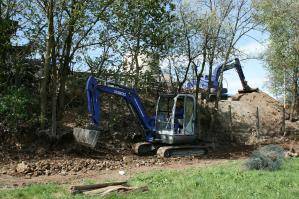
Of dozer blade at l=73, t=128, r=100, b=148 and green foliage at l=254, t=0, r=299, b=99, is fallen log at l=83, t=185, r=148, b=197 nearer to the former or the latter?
dozer blade at l=73, t=128, r=100, b=148

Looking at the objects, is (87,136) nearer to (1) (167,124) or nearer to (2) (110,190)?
(1) (167,124)

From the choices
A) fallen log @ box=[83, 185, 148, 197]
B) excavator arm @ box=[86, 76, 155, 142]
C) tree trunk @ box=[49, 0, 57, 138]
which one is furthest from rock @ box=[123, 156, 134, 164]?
fallen log @ box=[83, 185, 148, 197]

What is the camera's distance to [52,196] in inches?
395

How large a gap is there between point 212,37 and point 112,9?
7902 mm

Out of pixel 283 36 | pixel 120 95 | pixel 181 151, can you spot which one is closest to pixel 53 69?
pixel 120 95

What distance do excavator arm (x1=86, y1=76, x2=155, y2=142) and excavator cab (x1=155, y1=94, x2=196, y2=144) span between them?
42 centimetres

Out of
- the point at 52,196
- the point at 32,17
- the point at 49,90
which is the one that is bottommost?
the point at 52,196

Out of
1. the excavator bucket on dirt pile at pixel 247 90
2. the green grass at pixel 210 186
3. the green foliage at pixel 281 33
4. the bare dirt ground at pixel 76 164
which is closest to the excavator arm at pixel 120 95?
the bare dirt ground at pixel 76 164

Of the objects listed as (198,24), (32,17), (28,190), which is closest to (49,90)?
(32,17)

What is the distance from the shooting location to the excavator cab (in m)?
19.7

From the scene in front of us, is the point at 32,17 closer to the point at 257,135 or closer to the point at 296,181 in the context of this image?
the point at 296,181

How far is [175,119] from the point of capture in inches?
781

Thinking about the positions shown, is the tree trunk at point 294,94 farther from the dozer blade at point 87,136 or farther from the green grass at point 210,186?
the green grass at point 210,186

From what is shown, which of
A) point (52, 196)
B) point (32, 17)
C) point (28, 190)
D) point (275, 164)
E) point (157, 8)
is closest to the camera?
point (52, 196)
